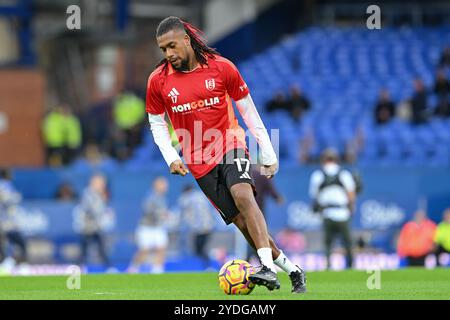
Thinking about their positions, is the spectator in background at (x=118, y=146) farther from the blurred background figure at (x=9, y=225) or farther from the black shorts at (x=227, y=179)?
the black shorts at (x=227, y=179)

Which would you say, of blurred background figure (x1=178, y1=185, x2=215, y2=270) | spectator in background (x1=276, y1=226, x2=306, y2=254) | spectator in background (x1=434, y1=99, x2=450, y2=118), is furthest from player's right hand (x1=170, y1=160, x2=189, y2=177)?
spectator in background (x1=434, y1=99, x2=450, y2=118)

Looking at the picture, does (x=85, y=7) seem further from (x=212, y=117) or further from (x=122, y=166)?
(x=212, y=117)

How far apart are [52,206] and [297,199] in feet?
16.2

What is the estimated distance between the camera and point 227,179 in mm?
10656

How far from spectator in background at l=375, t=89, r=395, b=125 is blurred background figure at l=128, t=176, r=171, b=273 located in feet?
26.2

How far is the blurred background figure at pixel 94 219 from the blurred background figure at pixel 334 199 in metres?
5.64

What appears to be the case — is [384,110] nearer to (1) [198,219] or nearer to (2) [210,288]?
(1) [198,219]

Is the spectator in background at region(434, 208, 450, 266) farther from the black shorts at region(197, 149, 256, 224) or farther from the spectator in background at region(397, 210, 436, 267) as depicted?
the black shorts at region(197, 149, 256, 224)

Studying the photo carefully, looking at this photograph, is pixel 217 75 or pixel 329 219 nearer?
pixel 217 75

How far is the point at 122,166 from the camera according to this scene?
27.2 meters

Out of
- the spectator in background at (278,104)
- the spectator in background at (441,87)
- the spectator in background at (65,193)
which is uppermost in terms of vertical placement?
the spectator in background at (441,87)

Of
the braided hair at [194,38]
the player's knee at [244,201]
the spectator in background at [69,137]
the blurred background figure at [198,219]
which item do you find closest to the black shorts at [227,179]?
the player's knee at [244,201]

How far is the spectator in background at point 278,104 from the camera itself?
29953 millimetres

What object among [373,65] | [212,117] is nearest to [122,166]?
[373,65]
